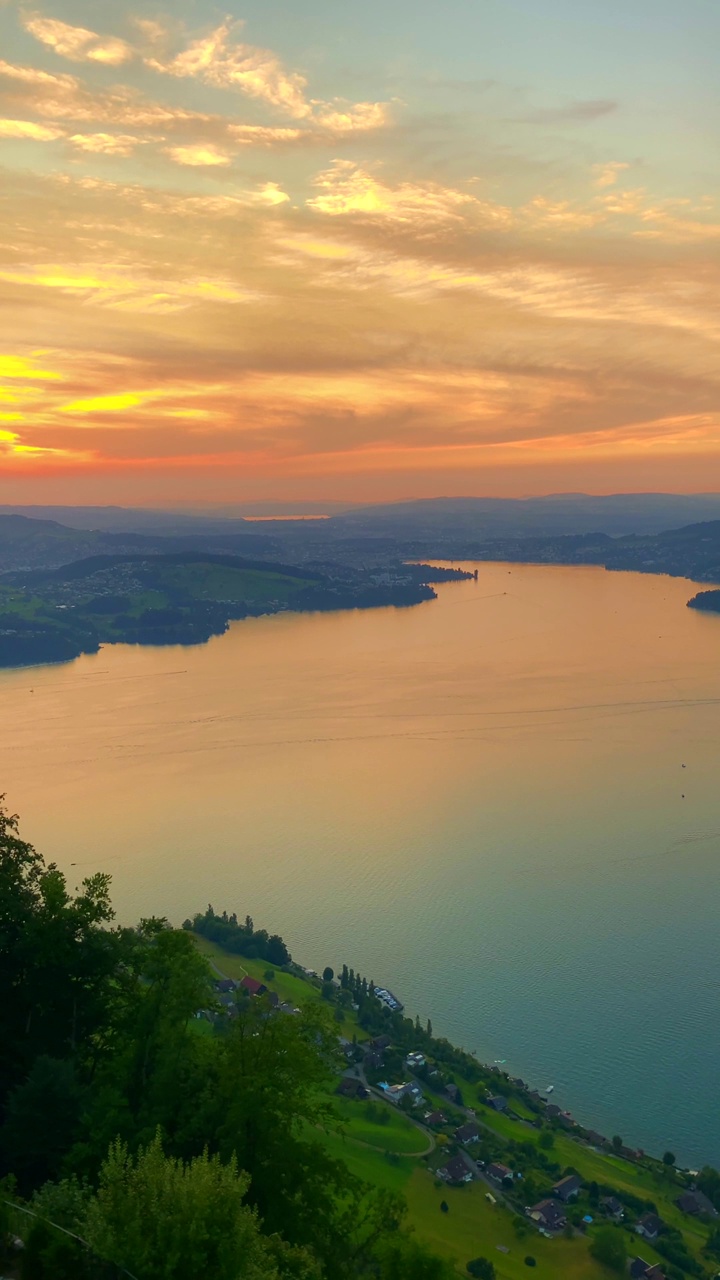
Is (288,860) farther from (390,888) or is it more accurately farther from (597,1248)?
(597,1248)

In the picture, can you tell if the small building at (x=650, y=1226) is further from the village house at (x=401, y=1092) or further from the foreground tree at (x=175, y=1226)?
the foreground tree at (x=175, y=1226)

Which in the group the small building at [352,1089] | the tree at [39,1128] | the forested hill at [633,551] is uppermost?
the forested hill at [633,551]

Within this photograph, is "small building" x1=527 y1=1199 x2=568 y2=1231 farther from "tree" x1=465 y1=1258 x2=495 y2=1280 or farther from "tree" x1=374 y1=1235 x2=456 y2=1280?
"tree" x1=374 y1=1235 x2=456 y2=1280

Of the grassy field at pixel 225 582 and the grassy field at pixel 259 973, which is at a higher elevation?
the grassy field at pixel 225 582

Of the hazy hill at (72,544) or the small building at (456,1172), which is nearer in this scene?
the small building at (456,1172)

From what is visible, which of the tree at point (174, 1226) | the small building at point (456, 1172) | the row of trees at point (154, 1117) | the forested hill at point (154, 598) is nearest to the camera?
the tree at point (174, 1226)

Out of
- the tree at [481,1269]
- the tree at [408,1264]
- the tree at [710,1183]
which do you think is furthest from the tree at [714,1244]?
the tree at [408,1264]

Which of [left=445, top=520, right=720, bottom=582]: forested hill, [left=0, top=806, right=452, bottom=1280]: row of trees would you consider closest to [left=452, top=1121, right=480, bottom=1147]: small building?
[left=0, top=806, right=452, bottom=1280]: row of trees
